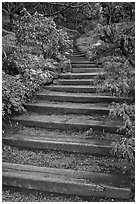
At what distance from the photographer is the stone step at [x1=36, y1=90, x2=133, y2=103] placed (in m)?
4.50

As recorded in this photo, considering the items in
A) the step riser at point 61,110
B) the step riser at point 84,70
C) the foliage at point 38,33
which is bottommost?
the step riser at point 61,110

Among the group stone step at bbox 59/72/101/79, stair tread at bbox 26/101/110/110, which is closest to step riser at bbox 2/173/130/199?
stair tread at bbox 26/101/110/110

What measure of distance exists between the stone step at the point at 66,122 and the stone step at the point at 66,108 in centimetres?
13

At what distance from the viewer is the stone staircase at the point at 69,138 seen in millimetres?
3004

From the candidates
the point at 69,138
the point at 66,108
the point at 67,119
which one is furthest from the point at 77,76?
the point at 69,138

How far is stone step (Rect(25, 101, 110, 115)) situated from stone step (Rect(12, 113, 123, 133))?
134mm

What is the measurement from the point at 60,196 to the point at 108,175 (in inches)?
24.4

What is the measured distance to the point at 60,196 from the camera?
3.07 metres

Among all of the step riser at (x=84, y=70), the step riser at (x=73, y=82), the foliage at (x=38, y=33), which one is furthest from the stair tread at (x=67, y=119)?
the foliage at (x=38, y=33)

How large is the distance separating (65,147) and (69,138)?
206 millimetres

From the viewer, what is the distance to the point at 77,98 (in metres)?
4.79

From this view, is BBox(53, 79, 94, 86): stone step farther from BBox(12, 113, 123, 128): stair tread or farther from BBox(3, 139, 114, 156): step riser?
BBox(3, 139, 114, 156): step riser

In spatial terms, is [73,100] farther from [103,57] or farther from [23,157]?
[23,157]

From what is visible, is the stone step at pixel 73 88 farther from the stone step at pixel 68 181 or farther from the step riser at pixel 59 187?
the step riser at pixel 59 187
